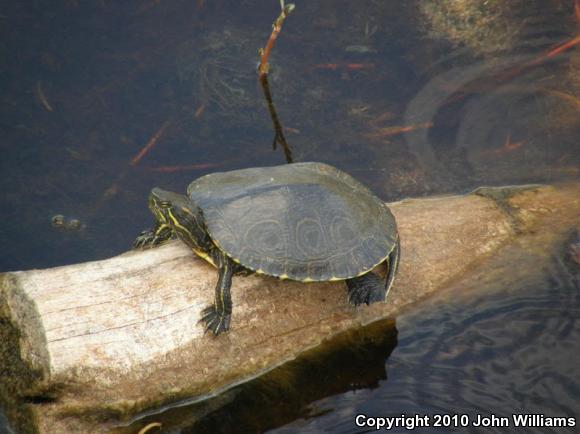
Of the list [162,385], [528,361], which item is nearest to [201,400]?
[162,385]

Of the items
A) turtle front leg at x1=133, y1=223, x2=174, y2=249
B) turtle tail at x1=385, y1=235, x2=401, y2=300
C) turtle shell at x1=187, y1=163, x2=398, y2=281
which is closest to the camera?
turtle shell at x1=187, y1=163, x2=398, y2=281

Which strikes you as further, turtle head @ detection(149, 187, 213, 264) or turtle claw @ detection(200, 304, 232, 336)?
turtle head @ detection(149, 187, 213, 264)

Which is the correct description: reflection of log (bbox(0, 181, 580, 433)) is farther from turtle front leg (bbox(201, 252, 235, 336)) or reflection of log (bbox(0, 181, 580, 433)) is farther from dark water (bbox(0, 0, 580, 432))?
dark water (bbox(0, 0, 580, 432))

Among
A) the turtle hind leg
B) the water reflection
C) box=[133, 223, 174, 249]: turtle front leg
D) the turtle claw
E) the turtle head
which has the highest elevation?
the turtle head

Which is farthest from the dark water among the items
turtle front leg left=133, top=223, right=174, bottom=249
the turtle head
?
the turtle head

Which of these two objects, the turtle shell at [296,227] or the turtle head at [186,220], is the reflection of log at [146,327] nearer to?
the turtle head at [186,220]

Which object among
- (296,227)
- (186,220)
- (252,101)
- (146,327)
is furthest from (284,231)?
(252,101)

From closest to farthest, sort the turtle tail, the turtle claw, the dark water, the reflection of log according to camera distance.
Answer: the reflection of log
the turtle claw
the turtle tail
the dark water

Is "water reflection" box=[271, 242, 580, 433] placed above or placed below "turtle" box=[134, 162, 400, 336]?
below
